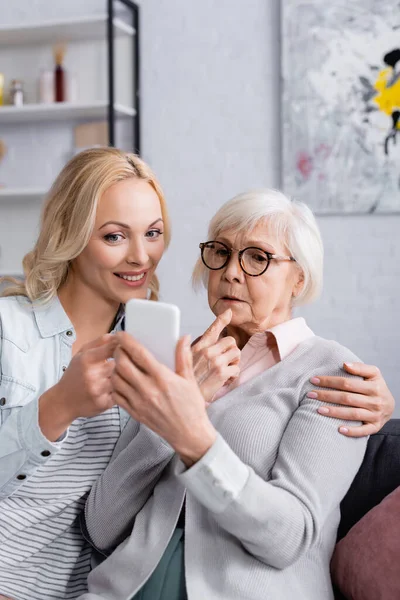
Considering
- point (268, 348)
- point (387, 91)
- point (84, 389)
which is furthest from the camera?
point (387, 91)

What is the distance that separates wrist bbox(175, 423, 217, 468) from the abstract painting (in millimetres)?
2472

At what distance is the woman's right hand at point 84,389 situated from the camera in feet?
3.87

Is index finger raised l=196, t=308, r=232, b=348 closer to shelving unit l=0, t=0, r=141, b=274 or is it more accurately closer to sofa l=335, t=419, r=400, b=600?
sofa l=335, t=419, r=400, b=600

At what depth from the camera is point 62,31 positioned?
372 cm

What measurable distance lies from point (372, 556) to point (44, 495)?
0.64m

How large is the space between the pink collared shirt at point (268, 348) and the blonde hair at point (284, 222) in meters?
0.12

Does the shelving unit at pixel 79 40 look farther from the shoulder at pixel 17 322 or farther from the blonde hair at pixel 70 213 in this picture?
the shoulder at pixel 17 322

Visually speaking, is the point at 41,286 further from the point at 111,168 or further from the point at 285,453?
the point at 285,453

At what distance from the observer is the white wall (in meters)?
3.40

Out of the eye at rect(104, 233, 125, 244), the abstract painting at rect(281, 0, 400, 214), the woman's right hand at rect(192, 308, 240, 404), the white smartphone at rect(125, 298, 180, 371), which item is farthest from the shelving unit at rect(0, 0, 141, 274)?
the white smartphone at rect(125, 298, 180, 371)

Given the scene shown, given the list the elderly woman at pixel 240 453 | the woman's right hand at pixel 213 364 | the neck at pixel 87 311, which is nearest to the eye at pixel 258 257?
the elderly woman at pixel 240 453

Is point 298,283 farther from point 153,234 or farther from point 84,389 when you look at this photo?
point 84,389

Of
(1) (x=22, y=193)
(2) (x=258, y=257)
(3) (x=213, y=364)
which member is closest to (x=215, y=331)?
(3) (x=213, y=364)

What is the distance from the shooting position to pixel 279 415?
4.50 feet
